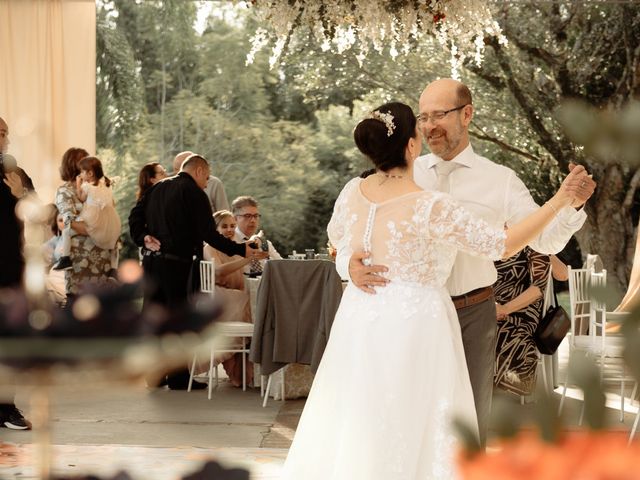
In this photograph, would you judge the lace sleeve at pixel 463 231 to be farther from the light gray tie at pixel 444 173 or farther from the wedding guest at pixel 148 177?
the wedding guest at pixel 148 177

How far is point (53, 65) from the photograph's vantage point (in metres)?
9.31

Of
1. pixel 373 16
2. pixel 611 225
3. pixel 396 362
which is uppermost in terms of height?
pixel 373 16

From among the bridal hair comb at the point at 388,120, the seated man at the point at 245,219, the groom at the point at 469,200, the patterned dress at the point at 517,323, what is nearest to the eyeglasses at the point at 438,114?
the groom at the point at 469,200

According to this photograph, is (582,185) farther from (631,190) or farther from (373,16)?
(631,190)

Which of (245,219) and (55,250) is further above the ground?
(245,219)

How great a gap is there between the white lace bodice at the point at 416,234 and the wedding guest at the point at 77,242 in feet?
15.9

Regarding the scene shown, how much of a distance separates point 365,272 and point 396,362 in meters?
0.28

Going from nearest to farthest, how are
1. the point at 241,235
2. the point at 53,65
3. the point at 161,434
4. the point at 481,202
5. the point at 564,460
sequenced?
the point at 564,460
the point at 481,202
the point at 161,434
the point at 241,235
the point at 53,65

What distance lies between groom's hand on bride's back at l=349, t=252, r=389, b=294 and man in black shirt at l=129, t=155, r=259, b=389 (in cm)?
377

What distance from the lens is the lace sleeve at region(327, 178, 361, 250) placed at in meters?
3.26

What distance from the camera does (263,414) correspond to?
20.9 feet

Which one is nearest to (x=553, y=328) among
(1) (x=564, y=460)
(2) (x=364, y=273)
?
(2) (x=364, y=273)

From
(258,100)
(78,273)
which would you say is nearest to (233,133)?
(258,100)

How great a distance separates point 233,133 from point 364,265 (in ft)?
68.9
